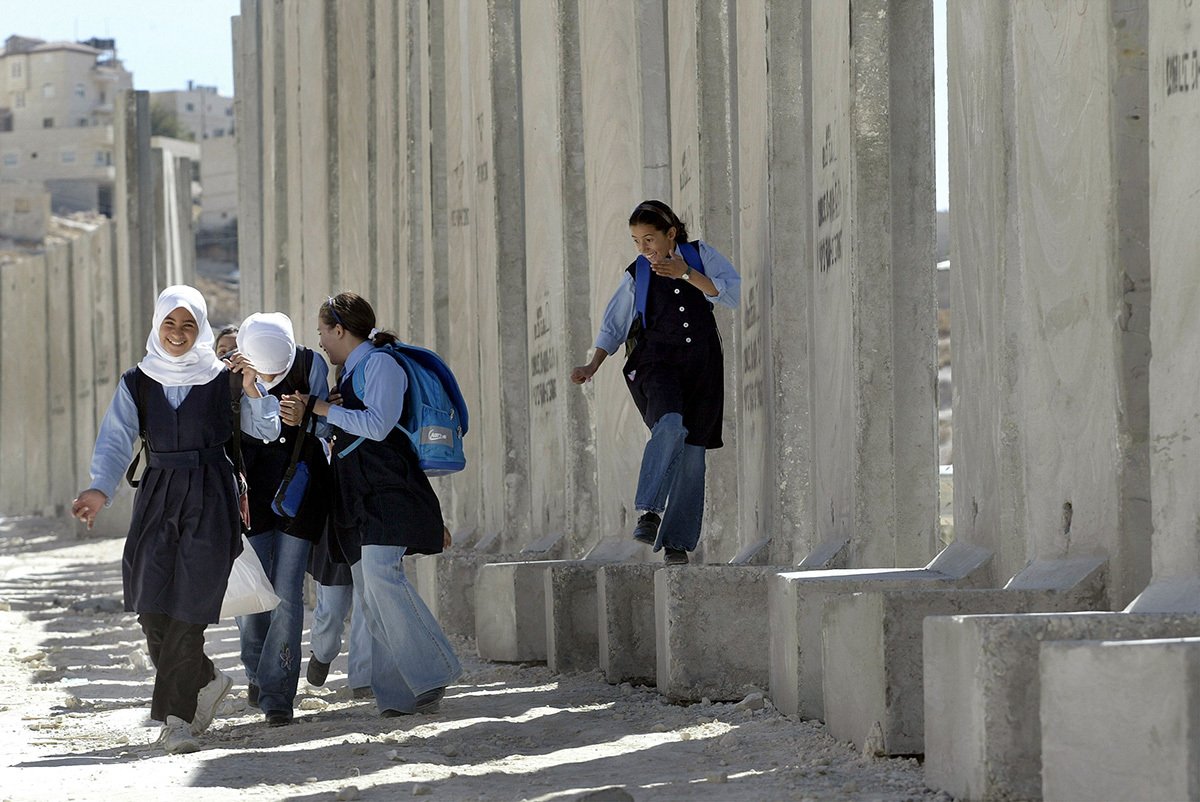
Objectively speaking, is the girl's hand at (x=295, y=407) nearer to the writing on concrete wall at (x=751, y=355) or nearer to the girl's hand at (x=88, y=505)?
the girl's hand at (x=88, y=505)

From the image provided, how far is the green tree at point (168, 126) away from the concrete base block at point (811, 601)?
88.3 metres

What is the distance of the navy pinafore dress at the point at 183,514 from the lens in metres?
6.37

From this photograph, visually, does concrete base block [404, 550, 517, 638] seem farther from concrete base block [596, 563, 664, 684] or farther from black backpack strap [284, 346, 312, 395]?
black backpack strap [284, 346, 312, 395]

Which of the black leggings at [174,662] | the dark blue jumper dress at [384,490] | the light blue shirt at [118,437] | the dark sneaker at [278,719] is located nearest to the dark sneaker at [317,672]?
the dark sneaker at [278,719]

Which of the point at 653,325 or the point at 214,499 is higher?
the point at 653,325

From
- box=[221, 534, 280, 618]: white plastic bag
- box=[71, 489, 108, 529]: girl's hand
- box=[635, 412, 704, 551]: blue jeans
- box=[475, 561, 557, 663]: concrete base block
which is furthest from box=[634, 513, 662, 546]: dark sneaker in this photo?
box=[71, 489, 108, 529]: girl's hand

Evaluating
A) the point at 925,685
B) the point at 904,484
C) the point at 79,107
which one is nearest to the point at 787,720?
the point at 904,484

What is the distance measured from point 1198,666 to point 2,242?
225ft

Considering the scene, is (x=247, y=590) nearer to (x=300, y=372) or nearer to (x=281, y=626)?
(x=281, y=626)

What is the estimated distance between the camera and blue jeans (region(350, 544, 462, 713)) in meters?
6.66

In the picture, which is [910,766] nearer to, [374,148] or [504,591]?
[504,591]

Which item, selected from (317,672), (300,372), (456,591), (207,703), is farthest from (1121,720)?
(456,591)

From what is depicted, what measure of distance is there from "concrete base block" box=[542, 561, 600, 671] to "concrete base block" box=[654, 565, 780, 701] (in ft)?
5.14

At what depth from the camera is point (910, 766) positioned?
460 cm
